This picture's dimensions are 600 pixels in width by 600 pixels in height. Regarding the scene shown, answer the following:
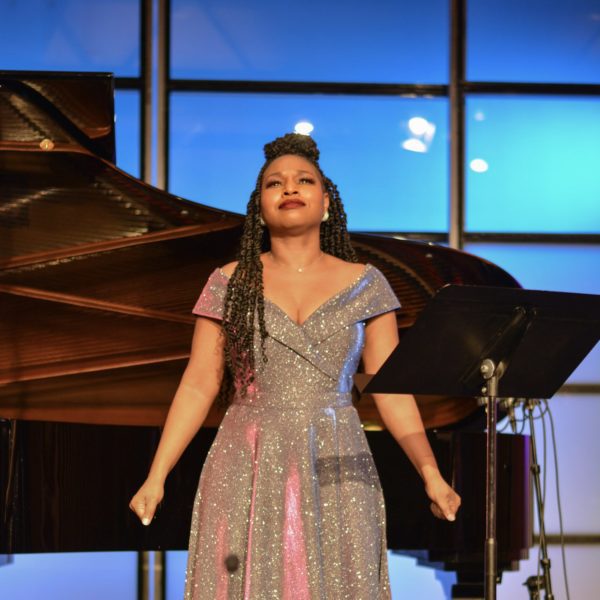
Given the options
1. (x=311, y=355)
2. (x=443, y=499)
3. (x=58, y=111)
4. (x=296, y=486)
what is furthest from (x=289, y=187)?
(x=58, y=111)

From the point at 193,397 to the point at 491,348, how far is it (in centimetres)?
70

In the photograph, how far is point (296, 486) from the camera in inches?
89.2

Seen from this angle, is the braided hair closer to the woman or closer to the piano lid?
the woman

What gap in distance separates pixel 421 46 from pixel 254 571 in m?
4.09

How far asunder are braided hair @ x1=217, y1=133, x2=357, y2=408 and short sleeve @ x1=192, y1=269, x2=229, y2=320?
25mm

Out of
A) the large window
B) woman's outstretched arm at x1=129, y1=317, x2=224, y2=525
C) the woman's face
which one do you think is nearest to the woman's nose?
the woman's face

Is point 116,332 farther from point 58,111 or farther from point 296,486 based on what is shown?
point 296,486

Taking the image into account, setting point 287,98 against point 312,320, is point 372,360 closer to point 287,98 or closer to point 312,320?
point 312,320

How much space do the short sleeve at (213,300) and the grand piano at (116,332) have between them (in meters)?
1.05

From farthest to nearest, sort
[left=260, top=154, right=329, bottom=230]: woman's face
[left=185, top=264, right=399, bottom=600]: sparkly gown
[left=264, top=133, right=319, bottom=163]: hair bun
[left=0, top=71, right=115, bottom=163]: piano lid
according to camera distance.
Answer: [left=0, top=71, right=115, bottom=163]: piano lid → [left=264, top=133, right=319, bottom=163]: hair bun → [left=260, top=154, right=329, bottom=230]: woman's face → [left=185, top=264, right=399, bottom=600]: sparkly gown

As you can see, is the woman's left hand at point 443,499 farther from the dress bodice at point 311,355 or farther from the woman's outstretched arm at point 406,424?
the dress bodice at point 311,355

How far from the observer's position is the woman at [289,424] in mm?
2229

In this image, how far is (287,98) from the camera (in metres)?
5.58

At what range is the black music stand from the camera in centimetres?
210
